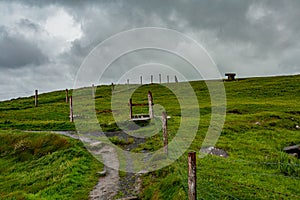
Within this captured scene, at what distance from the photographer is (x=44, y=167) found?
1625 centimetres

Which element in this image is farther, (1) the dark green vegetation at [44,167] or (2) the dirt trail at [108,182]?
(1) the dark green vegetation at [44,167]

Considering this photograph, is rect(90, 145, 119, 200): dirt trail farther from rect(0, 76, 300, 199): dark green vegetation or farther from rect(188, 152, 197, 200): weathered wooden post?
rect(188, 152, 197, 200): weathered wooden post

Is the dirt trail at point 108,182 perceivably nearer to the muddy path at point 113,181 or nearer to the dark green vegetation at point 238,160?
the muddy path at point 113,181

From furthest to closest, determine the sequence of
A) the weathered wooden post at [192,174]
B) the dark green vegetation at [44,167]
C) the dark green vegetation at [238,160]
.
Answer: the dark green vegetation at [44,167] → the dark green vegetation at [238,160] → the weathered wooden post at [192,174]

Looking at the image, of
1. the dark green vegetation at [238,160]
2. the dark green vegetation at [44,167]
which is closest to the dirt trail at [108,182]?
the dark green vegetation at [44,167]

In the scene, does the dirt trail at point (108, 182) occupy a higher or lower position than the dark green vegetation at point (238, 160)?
lower

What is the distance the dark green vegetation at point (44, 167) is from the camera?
41.9 ft

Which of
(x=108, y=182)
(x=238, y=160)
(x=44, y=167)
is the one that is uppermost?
(x=238, y=160)

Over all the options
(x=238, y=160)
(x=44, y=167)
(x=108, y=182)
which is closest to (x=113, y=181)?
(x=108, y=182)

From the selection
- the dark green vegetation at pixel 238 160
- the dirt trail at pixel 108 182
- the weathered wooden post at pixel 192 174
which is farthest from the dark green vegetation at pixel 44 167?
the weathered wooden post at pixel 192 174

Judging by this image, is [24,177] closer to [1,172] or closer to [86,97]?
[1,172]

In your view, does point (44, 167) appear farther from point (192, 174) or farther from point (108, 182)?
point (192, 174)

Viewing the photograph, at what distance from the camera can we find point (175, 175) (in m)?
11.1

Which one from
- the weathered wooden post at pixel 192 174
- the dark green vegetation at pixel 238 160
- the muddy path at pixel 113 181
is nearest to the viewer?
the weathered wooden post at pixel 192 174
